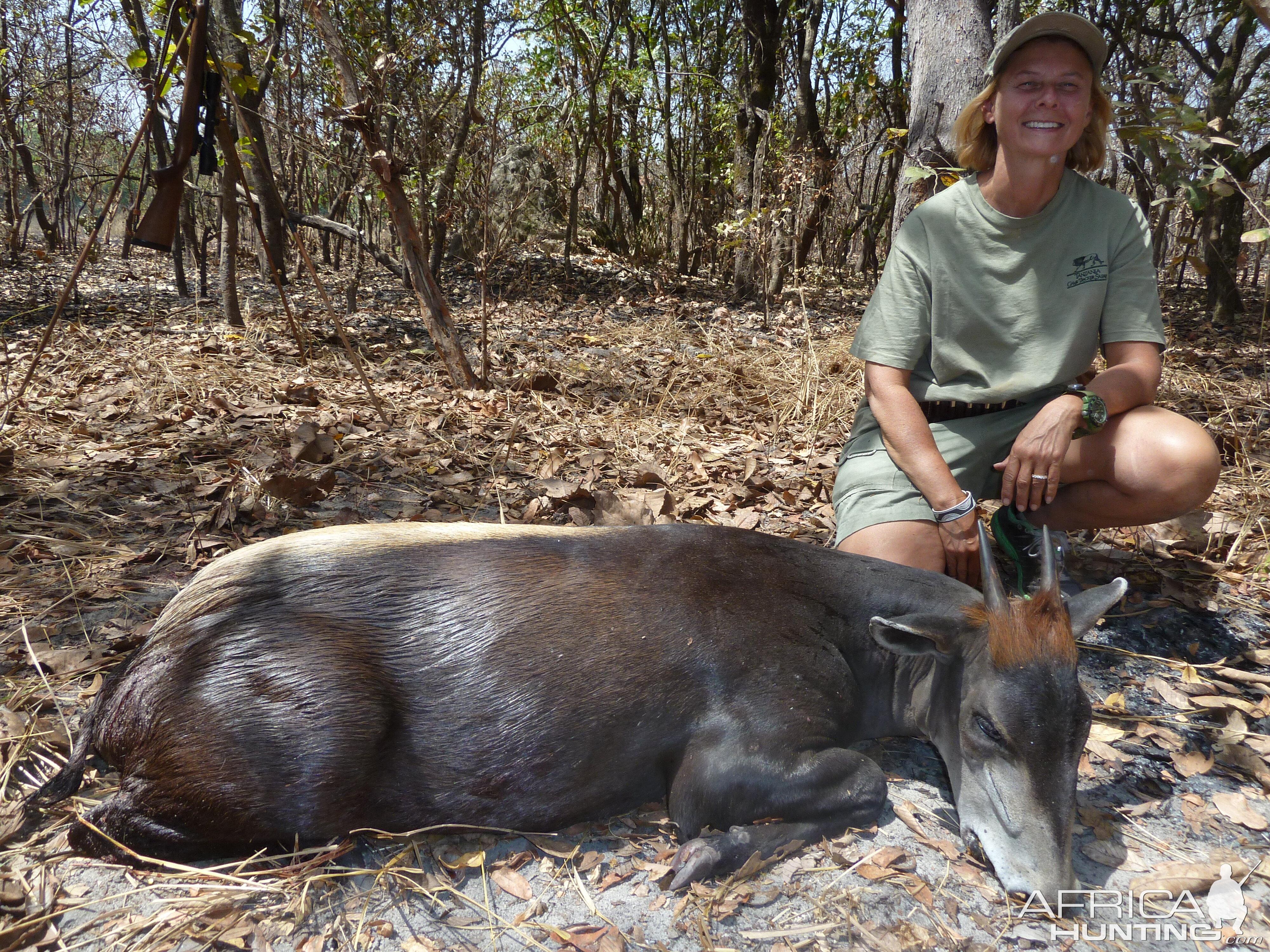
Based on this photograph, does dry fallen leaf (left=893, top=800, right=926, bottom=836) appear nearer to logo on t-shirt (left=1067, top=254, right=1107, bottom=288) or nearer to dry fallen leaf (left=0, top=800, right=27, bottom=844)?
logo on t-shirt (left=1067, top=254, right=1107, bottom=288)

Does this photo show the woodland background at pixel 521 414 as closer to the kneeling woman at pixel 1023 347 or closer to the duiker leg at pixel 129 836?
the duiker leg at pixel 129 836

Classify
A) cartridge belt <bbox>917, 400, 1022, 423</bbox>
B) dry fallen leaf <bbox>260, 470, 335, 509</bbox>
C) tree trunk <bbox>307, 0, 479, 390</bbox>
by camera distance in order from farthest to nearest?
tree trunk <bbox>307, 0, 479, 390</bbox>
dry fallen leaf <bbox>260, 470, 335, 509</bbox>
cartridge belt <bbox>917, 400, 1022, 423</bbox>

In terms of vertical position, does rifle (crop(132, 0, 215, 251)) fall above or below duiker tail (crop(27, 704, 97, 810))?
above

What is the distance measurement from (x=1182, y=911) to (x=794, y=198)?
25.8 feet

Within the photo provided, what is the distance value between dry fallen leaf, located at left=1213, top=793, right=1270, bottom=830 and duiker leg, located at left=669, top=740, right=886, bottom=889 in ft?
4.09

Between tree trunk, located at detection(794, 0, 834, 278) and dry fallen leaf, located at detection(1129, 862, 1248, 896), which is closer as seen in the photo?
dry fallen leaf, located at detection(1129, 862, 1248, 896)

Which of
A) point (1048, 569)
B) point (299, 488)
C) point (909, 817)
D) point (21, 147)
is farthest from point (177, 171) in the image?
point (21, 147)

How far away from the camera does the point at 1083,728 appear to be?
2.18 metres

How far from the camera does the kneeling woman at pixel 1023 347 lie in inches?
121

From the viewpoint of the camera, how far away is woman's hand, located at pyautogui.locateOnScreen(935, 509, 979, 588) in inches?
117

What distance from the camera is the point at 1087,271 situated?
3227 millimetres

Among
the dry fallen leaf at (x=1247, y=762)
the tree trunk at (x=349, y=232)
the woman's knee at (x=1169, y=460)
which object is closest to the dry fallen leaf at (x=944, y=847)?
the dry fallen leaf at (x=1247, y=762)

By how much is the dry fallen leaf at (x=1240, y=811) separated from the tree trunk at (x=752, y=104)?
27.3ft

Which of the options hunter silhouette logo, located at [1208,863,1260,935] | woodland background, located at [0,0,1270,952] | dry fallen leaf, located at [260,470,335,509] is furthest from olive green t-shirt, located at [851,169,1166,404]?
dry fallen leaf, located at [260,470,335,509]
